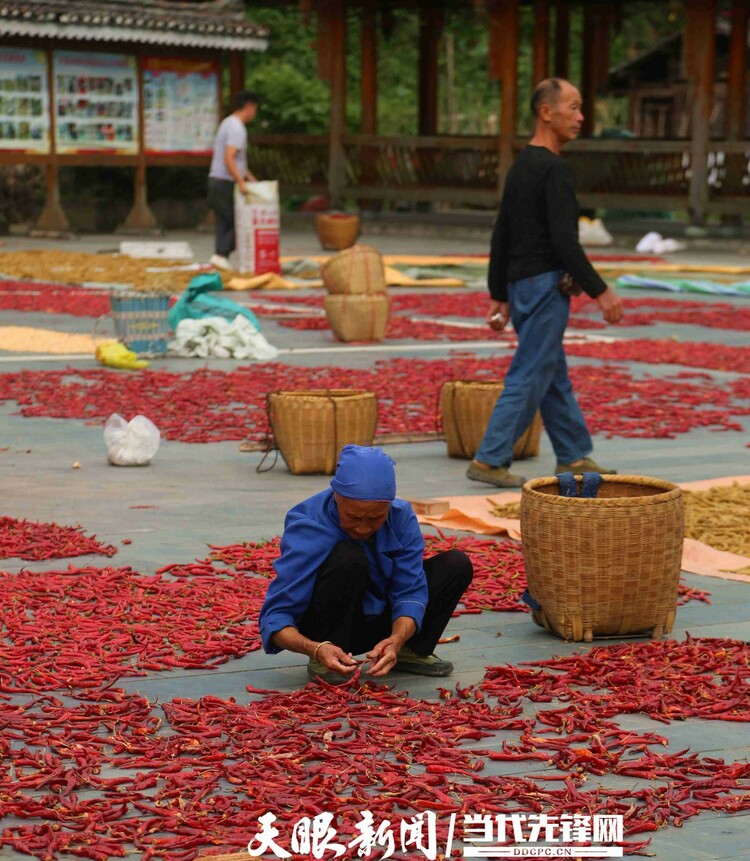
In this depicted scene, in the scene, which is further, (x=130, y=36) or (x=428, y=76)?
(x=428, y=76)

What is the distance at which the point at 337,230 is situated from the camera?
76.6 feet

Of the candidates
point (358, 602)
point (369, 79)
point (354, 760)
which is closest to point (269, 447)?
point (358, 602)

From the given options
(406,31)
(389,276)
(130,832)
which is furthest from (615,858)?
(406,31)

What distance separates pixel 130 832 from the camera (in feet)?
11.9

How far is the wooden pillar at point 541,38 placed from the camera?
26.8 m

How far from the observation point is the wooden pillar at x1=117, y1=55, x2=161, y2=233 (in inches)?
1061

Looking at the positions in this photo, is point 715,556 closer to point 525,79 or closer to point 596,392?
point 596,392

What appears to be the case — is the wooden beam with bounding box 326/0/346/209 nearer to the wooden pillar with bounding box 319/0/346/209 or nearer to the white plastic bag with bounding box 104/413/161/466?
the wooden pillar with bounding box 319/0/346/209

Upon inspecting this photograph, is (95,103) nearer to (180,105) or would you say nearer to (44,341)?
(180,105)

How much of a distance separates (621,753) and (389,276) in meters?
15.2

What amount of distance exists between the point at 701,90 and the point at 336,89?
663 centimetres

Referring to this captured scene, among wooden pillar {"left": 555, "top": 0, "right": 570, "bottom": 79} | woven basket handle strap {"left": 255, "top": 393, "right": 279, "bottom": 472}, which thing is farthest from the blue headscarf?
wooden pillar {"left": 555, "top": 0, "right": 570, "bottom": 79}

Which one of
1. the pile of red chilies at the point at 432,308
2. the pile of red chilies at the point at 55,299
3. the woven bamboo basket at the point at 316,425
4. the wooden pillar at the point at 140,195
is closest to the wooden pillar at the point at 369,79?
the wooden pillar at the point at 140,195

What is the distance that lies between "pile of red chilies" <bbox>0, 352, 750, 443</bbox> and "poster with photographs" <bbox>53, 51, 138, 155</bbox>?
50.1 ft
